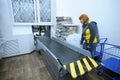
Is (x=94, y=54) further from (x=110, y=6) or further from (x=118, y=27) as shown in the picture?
(x=110, y=6)

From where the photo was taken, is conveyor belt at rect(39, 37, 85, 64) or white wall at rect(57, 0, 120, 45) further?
white wall at rect(57, 0, 120, 45)

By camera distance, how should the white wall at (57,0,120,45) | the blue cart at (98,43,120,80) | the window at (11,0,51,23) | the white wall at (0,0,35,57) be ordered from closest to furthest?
the blue cart at (98,43,120,80)
the white wall at (57,0,120,45)
the white wall at (0,0,35,57)
the window at (11,0,51,23)

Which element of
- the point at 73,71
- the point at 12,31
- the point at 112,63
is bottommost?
the point at 112,63

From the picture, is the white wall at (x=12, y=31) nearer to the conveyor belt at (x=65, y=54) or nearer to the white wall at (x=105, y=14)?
the conveyor belt at (x=65, y=54)

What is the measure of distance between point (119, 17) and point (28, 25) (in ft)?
9.25

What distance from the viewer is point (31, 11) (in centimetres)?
328

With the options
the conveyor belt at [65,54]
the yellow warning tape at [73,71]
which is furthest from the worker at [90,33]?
the yellow warning tape at [73,71]

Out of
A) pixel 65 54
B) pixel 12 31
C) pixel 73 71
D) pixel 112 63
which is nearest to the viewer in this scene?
pixel 73 71

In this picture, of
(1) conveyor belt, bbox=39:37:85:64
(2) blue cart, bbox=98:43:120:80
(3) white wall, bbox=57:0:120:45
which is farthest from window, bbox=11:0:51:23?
(2) blue cart, bbox=98:43:120:80

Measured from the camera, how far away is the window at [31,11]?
3055 millimetres

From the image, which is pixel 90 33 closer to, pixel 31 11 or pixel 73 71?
pixel 73 71

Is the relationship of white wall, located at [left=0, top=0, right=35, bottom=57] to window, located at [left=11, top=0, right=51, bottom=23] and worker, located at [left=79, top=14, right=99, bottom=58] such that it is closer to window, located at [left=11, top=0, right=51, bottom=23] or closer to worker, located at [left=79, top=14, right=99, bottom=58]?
window, located at [left=11, top=0, right=51, bottom=23]

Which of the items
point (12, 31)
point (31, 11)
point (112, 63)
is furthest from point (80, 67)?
point (31, 11)

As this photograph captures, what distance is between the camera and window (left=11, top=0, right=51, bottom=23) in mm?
3055
